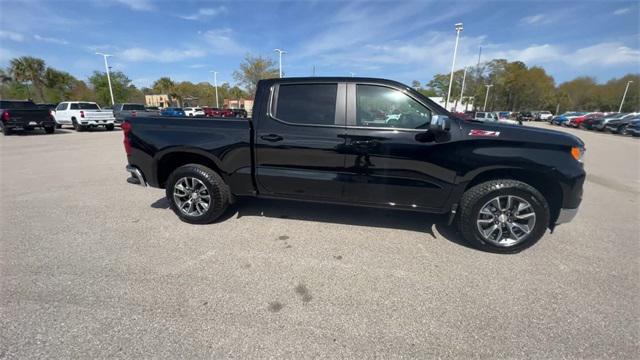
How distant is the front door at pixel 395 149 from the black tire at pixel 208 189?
1712 mm

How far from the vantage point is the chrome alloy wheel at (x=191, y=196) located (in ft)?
12.4

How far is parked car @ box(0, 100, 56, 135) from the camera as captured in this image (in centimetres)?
1336

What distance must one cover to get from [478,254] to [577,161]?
1438 millimetres

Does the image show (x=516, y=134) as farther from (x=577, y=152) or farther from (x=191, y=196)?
(x=191, y=196)

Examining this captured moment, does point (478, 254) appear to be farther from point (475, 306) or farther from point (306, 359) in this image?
point (306, 359)

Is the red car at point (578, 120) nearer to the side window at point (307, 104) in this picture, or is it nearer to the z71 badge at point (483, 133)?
the z71 badge at point (483, 133)

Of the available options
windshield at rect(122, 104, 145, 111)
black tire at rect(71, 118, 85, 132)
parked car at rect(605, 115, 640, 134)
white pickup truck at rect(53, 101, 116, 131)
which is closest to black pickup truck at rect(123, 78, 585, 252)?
white pickup truck at rect(53, 101, 116, 131)

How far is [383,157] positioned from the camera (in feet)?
10.5

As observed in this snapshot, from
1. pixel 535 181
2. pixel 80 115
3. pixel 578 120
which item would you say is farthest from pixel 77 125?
pixel 578 120

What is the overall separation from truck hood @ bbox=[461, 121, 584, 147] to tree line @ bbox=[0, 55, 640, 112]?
4415 centimetres

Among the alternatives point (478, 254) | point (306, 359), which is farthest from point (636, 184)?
point (306, 359)

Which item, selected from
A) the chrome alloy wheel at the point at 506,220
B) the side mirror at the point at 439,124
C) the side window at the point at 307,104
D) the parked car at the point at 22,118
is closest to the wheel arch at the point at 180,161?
the side window at the point at 307,104

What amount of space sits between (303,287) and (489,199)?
2.26 metres

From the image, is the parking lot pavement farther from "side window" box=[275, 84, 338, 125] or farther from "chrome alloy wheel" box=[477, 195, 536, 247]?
"side window" box=[275, 84, 338, 125]
